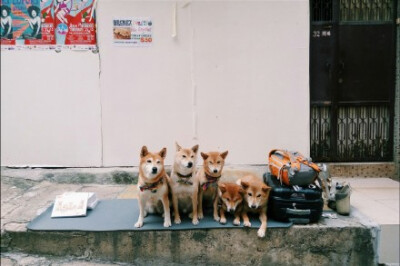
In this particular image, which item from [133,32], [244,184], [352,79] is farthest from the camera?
[352,79]

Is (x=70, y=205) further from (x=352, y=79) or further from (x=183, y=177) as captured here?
(x=352, y=79)

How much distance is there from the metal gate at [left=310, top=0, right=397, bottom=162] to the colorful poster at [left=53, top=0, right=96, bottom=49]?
11.1 feet

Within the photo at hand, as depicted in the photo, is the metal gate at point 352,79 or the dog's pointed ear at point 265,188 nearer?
the dog's pointed ear at point 265,188

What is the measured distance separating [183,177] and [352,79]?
11.5ft

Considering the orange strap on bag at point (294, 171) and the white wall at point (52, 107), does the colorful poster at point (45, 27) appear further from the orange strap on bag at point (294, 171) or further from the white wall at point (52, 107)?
the orange strap on bag at point (294, 171)

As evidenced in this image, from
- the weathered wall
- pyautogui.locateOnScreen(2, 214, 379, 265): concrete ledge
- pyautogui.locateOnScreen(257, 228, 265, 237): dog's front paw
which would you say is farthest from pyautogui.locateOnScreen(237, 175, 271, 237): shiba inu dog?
the weathered wall

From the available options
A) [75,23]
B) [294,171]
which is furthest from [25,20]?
[294,171]

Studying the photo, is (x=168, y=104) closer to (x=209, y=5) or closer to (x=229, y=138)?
(x=229, y=138)

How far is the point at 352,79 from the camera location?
5.95 metres

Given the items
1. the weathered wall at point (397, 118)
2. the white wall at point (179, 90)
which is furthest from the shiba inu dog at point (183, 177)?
the weathered wall at point (397, 118)

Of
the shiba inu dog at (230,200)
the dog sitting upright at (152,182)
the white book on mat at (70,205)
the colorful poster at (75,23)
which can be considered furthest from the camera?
the colorful poster at (75,23)

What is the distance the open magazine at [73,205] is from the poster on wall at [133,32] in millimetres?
2352

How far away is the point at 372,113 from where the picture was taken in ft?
19.8

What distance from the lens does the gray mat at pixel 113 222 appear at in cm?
398
